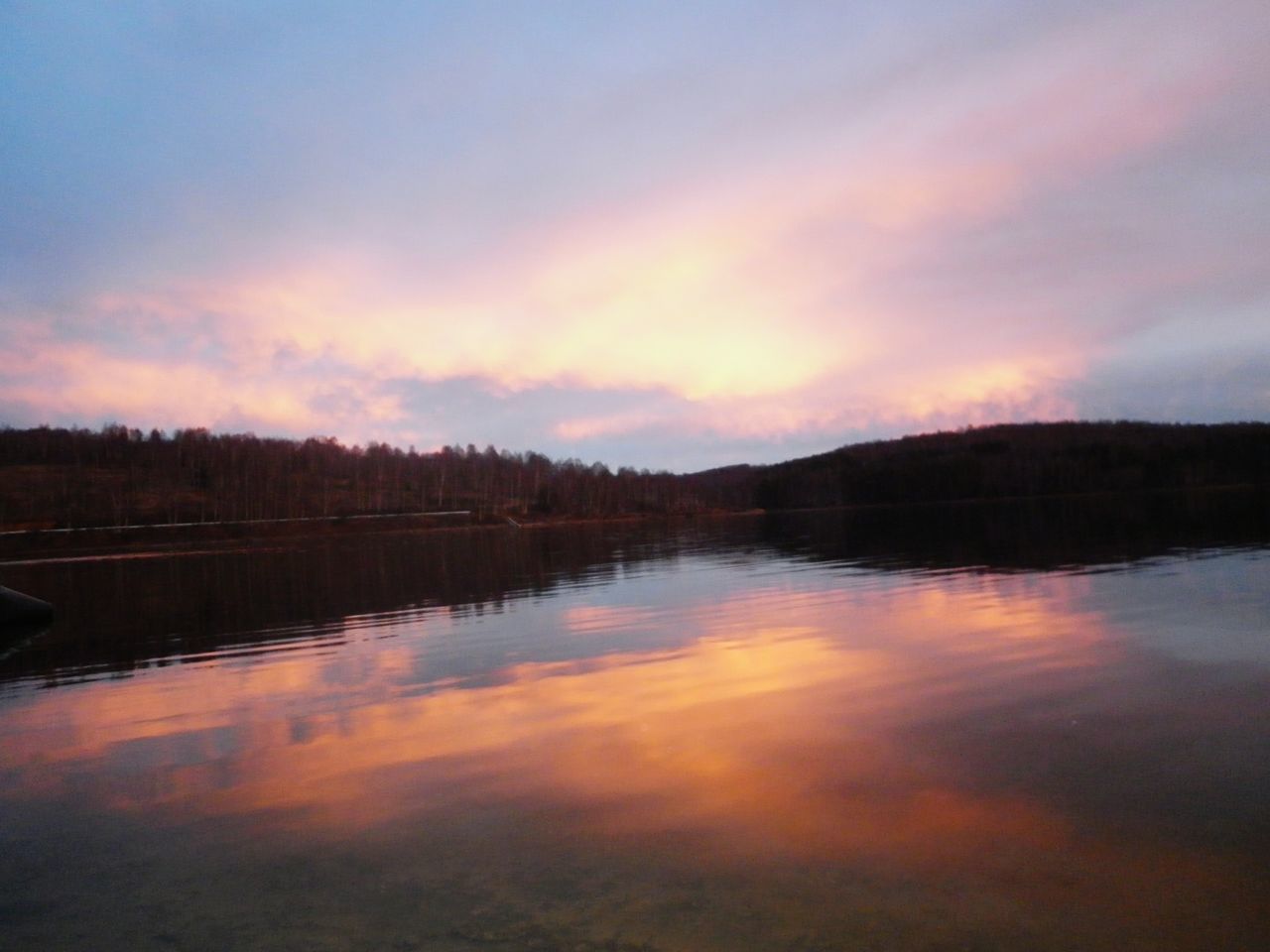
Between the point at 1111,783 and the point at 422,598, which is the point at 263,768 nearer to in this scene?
the point at 1111,783

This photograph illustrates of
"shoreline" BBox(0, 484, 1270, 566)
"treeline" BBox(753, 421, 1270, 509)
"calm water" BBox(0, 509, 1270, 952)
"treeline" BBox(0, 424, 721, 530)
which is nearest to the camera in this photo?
"calm water" BBox(0, 509, 1270, 952)

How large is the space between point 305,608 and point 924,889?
2579cm

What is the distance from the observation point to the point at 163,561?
66.9m

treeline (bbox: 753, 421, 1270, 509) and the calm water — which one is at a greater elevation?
treeline (bbox: 753, 421, 1270, 509)

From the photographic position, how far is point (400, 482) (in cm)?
18100

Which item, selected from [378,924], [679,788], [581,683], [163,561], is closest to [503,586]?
[581,683]

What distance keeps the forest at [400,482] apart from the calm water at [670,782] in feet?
420

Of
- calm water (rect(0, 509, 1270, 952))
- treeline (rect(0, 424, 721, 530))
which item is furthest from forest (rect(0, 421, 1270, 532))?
calm water (rect(0, 509, 1270, 952))

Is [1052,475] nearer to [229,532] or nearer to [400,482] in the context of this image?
[400,482]

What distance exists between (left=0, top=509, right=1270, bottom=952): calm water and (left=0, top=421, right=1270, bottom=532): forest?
127891mm

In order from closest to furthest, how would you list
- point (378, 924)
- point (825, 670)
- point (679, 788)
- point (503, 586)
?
point (378, 924)
point (679, 788)
point (825, 670)
point (503, 586)

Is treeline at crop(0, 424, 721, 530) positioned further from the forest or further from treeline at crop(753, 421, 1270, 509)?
treeline at crop(753, 421, 1270, 509)

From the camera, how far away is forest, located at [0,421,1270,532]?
144 meters

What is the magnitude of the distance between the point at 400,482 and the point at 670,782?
17805 centimetres
